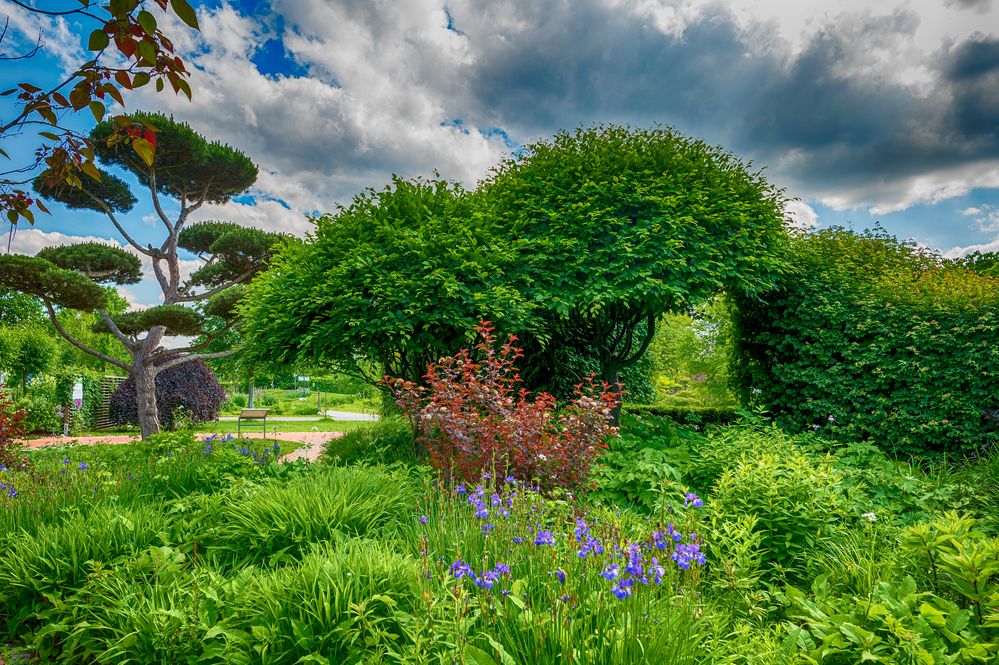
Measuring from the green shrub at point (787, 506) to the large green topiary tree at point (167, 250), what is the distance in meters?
13.8

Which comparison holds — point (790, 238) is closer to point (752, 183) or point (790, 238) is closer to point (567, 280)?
point (752, 183)

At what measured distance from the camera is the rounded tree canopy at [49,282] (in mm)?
11352

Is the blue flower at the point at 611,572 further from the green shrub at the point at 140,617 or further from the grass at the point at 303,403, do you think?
the grass at the point at 303,403

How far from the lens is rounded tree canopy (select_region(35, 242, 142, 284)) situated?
14.0 metres

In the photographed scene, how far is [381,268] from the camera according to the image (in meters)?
6.92

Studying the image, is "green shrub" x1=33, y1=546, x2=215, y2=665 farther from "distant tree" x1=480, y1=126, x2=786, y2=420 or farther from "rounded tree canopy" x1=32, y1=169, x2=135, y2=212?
"rounded tree canopy" x1=32, y1=169, x2=135, y2=212

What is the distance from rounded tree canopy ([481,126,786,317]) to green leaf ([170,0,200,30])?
5.79 meters

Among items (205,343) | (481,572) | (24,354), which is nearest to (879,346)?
(481,572)

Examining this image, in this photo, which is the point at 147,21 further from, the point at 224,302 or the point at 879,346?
the point at 224,302

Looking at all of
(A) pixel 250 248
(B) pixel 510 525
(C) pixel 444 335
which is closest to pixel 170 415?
(A) pixel 250 248

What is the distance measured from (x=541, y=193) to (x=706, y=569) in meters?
6.39

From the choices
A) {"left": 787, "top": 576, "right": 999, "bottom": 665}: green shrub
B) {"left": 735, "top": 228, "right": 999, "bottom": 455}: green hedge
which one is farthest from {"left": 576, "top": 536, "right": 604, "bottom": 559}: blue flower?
{"left": 735, "top": 228, "right": 999, "bottom": 455}: green hedge

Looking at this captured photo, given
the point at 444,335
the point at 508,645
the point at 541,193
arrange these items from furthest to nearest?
the point at 541,193 → the point at 444,335 → the point at 508,645

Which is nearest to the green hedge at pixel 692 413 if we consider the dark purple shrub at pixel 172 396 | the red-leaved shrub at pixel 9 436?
the red-leaved shrub at pixel 9 436
